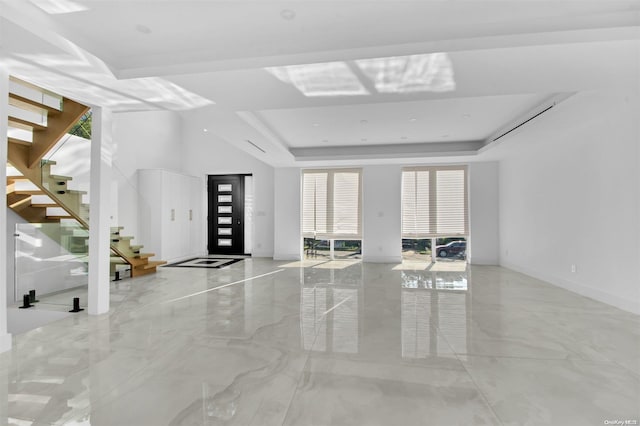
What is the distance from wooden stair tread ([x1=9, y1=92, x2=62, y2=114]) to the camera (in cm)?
391

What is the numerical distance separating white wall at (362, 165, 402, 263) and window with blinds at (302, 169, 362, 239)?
0.24m

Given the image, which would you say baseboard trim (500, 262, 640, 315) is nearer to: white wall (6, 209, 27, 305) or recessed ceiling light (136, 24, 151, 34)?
recessed ceiling light (136, 24, 151, 34)

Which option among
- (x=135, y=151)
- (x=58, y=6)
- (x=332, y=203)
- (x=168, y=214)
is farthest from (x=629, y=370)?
(x=135, y=151)

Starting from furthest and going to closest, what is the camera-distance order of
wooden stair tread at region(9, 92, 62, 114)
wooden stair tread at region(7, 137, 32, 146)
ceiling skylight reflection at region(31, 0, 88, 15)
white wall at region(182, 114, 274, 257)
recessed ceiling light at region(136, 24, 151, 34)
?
1. white wall at region(182, 114, 274, 257)
2. wooden stair tread at region(7, 137, 32, 146)
3. wooden stair tread at region(9, 92, 62, 114)
4. recessed ceiling light at region(136, 24, 151, 34)
5. ceiling skylight reflection at region(31, 0, 88, 15)

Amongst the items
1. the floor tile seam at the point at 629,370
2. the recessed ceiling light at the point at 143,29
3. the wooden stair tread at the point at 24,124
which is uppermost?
the recessed ceiling light at the point at 143,29

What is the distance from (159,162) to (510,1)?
29.1 feet

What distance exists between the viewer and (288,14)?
253 cm

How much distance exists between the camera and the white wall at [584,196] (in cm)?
405

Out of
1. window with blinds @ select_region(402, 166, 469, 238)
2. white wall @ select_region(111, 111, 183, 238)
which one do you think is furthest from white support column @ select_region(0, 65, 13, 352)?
window with blinds @ select_region(402, 166, 469, 238)

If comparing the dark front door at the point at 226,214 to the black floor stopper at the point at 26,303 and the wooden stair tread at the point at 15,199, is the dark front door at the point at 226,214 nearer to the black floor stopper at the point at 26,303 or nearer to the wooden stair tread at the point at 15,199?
the wooden stair tread at the point at 15,199

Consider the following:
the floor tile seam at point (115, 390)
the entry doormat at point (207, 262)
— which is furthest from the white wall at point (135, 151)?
the floor tile seam at point (115, 390)

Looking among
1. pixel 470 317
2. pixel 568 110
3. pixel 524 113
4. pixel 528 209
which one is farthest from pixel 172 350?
pixel 528 209

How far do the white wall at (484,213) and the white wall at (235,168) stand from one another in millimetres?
5877

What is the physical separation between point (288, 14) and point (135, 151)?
704 centimetres
